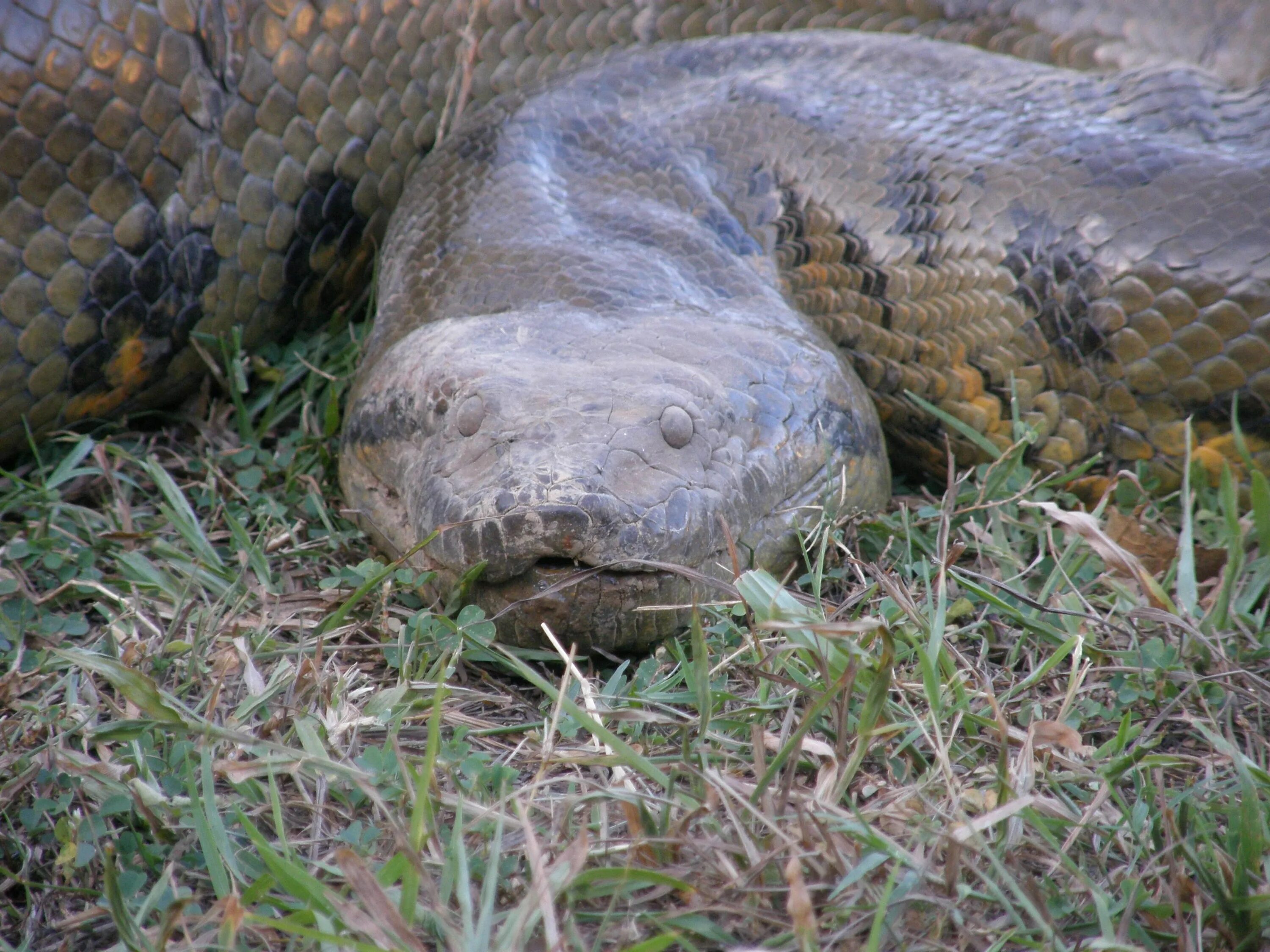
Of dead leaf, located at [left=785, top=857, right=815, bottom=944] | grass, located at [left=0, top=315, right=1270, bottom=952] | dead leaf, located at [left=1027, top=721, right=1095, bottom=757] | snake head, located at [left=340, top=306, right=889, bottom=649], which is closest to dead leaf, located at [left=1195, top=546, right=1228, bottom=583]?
grass, located at [left=0, top=315, right=1270, bottom=952]

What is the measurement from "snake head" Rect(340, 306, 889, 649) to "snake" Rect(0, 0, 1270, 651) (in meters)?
0.01

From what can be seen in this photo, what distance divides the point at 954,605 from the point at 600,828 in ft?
3.09

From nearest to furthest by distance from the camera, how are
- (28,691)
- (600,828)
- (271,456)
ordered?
(600,828) → (28,691) → (271,456)

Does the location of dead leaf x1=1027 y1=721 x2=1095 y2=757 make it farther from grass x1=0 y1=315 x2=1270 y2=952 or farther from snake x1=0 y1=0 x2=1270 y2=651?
snake x1=0 y1=0 x2=1270 y2=651

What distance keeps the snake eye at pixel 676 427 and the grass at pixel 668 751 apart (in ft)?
1.11

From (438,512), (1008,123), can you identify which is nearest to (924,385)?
(1008,123)

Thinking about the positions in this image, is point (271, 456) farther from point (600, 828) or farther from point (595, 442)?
point (600, 828)

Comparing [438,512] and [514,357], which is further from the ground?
[514,357]

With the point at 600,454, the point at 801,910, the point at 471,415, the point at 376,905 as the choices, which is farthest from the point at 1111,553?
the point at 376,905

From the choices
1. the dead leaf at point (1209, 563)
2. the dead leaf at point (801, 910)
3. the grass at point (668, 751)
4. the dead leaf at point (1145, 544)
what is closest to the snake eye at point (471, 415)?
the grass at point (668, 751)

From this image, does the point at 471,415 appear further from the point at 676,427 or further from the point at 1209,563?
the point at 1209,563

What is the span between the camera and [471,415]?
93.7 inches

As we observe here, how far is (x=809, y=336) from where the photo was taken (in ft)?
9.71

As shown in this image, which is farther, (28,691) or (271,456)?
(271,456)
